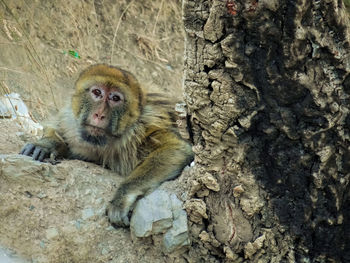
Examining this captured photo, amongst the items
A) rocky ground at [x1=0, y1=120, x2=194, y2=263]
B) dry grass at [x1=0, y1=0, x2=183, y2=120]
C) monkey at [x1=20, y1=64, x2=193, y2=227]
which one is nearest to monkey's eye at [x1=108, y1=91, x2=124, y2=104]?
monkey at [x1=20, y1=64, x2=193, y2=227]

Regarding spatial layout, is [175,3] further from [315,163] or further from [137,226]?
[315,163]

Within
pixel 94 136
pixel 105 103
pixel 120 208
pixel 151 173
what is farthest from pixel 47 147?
pixel 120 208

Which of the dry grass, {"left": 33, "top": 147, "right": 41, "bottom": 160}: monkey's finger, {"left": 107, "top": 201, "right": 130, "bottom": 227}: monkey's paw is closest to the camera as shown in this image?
{"left": 107, "top": 201, "right": 130, "bottom": 227}: monkey's paw

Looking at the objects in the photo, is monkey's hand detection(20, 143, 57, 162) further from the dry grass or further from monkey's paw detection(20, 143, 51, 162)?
the dry grass

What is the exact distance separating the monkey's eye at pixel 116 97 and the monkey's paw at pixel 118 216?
3.72 feet

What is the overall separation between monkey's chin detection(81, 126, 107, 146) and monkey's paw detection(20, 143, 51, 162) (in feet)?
1.13

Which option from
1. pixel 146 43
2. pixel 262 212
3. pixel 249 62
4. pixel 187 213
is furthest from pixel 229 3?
pixel 146 43

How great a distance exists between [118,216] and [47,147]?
1.13 m

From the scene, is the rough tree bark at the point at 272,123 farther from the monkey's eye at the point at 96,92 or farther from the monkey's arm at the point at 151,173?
the monkey's eye at the point at 96,92

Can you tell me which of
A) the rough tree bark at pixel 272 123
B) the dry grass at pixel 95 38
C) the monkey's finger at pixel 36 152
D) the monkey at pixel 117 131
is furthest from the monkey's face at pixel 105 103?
the dry grass at pixel 95 38

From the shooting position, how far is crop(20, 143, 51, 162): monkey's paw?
13.0ft

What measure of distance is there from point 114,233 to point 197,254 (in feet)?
2.15

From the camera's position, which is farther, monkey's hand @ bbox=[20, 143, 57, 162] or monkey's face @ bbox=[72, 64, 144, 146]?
monkey's face @ bbox=[72, 64, 144, 146]

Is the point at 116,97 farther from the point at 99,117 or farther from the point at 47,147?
the point at 47,147
